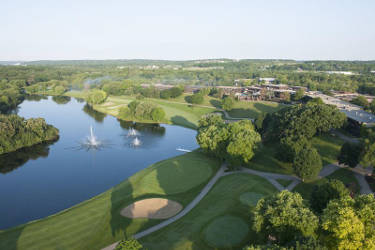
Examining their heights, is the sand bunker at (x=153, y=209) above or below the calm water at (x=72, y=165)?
above

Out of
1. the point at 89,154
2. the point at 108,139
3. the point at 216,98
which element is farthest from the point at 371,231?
the point at 216,98

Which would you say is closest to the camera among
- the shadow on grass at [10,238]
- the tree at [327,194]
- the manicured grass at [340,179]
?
the shadow on grass at [10,238]

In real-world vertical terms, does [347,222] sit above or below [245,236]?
above

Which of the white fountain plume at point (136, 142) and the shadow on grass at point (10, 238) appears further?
the white fountain plume at point (136, 142)

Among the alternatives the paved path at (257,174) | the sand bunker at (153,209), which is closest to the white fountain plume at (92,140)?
the sand bunker at (153,209)

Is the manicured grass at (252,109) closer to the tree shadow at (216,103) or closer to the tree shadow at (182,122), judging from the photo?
the tree shadow at (216,103)

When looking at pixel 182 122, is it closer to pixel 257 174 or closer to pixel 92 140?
pixel 92 140

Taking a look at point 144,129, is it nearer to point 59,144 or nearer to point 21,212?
point 59,144
